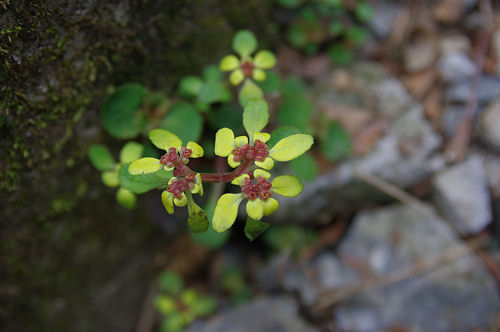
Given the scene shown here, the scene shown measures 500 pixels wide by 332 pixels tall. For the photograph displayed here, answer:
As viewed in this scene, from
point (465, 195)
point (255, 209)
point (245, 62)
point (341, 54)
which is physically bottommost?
point (465, 195)

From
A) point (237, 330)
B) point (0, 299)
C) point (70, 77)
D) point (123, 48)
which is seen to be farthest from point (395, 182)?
point (0, 299)

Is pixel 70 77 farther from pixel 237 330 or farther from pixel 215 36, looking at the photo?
pixel 237 330

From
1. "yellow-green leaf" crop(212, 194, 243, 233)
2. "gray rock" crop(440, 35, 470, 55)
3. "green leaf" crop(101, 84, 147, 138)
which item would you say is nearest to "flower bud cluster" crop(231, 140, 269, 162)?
"yellow-green leaf" crop(212, 194, 243, 233)

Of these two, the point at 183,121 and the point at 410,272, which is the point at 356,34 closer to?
the point at 183,121

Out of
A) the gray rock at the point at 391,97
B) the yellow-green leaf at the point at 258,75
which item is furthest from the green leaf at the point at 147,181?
the gray rock at the point at 391,97

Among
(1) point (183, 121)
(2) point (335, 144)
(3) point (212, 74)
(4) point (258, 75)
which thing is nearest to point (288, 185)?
(4) point (258, 75)

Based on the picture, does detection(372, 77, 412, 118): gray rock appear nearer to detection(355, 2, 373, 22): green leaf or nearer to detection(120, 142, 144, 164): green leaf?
detection(355, 2, 373, 22): green leaf
